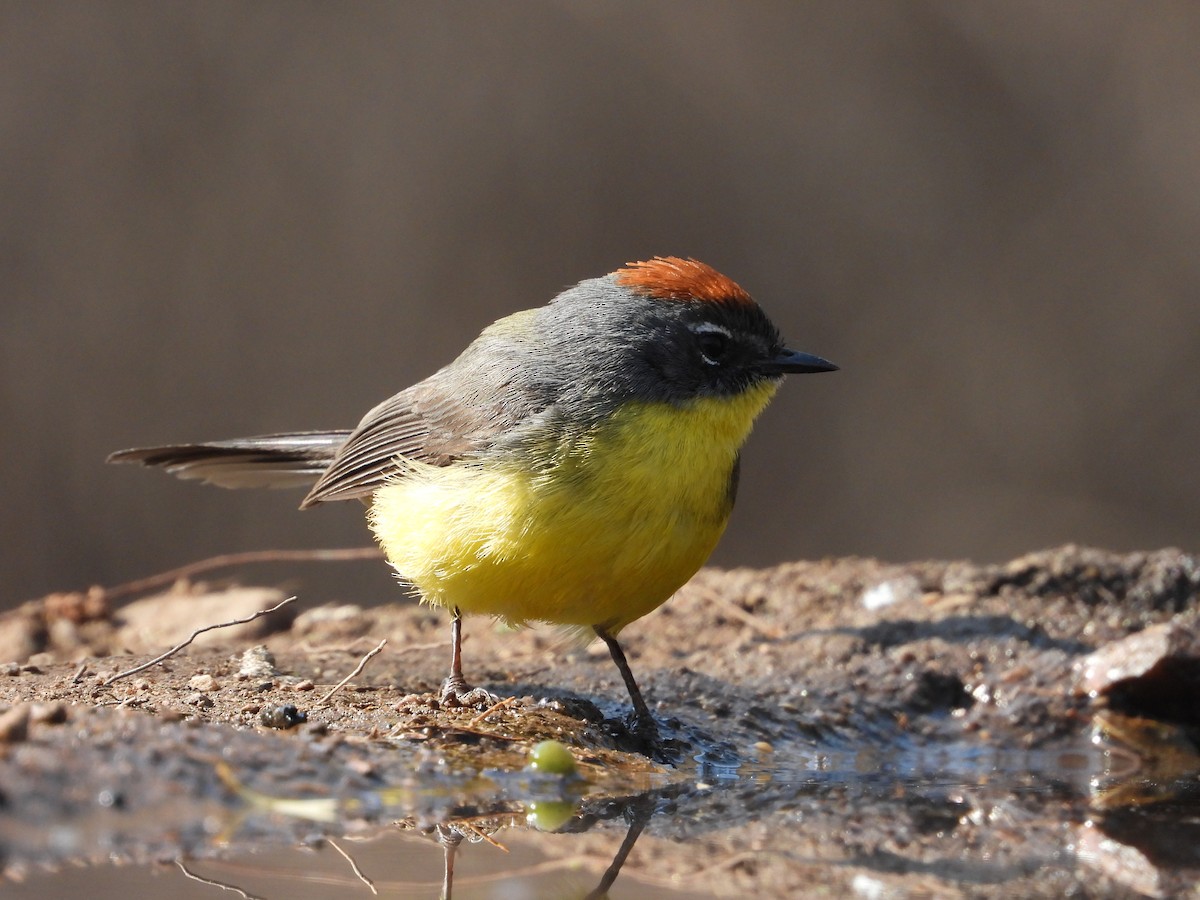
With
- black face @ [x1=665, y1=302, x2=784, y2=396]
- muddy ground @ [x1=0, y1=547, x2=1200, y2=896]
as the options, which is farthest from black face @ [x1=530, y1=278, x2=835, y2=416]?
muddy ground @ [x1=0, y1=547, x2=1200, y2=896]

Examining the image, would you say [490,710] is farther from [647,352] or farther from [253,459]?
[253,459]

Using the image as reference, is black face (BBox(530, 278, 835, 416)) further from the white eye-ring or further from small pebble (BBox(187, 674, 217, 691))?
small pebble (BBox(187, 674, 217, 691))

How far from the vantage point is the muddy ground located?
3629 millimetres

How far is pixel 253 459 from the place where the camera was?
725 centimetres

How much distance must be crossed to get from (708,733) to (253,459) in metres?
3.09

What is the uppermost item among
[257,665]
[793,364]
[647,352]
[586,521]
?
[793,364]

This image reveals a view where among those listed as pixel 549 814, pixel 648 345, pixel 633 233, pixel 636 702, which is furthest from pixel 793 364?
pixel 633 233

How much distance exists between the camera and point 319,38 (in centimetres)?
1361

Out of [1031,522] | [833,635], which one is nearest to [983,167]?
[1031,522]

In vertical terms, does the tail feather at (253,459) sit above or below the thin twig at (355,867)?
above

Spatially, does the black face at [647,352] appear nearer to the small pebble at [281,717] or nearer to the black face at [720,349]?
the black face at [720,349]

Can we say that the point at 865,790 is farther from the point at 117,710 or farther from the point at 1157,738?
the point at 117,710

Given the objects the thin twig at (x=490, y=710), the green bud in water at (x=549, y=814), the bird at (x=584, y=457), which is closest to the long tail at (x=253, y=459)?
the bird at (x=584, y=457)

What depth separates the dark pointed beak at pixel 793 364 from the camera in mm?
5824
